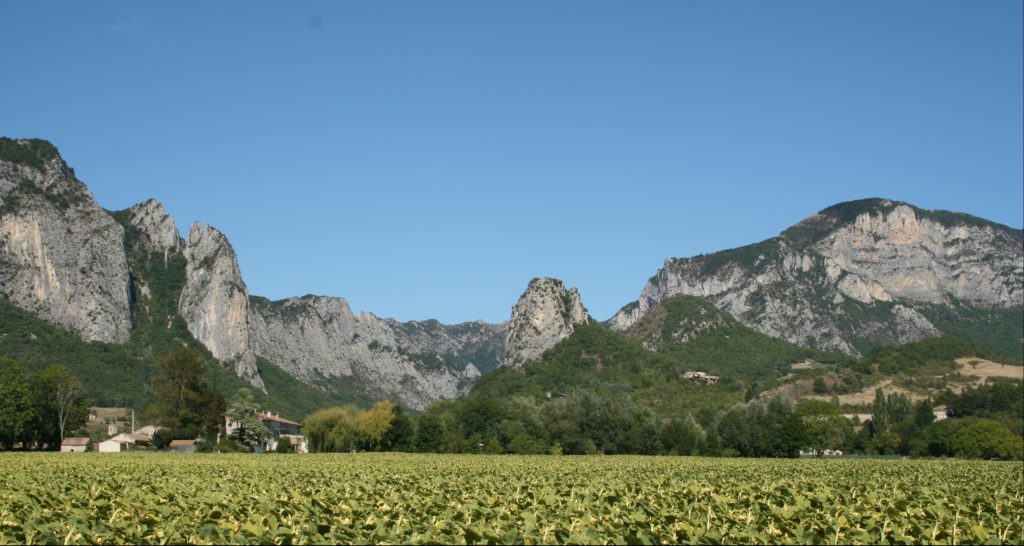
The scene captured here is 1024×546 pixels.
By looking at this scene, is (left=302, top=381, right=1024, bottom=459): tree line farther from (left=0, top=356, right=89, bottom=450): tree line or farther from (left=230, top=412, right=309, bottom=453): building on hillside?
(left=0, top=356, right=89, bottom=450): tree line

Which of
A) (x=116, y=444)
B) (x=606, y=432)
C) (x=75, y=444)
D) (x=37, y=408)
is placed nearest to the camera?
(x=37, y=408)

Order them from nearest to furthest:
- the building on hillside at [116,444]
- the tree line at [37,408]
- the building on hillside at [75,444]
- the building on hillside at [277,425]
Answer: the tree line at [37,408] < the building on hillside at [116,444] < the building on hillside at [75,444] < the building on hillside at [277,425]

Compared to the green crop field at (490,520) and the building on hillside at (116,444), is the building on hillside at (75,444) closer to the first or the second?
the building on hillside at (116,444)

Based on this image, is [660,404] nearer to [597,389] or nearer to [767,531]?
[597,389]

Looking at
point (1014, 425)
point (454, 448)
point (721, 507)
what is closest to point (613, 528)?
point (721, 507)

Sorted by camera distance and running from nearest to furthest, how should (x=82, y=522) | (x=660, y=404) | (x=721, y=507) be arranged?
1. (x=82, y=522)
2. (x=721, y=507)
3. (x=660, y=404)

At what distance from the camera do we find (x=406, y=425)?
123875mm

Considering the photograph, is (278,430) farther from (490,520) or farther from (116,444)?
(490,520)

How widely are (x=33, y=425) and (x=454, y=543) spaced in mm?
98733

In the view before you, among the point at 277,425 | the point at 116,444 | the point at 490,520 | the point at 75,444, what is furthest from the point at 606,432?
the point at 490,520

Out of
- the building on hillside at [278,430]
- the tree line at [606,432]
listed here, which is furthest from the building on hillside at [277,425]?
the tree line at [606,432]

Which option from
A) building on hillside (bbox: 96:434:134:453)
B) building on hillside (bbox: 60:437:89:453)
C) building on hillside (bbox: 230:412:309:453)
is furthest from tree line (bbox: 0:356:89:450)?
building on hillside (bbox: 230:412:309:453)

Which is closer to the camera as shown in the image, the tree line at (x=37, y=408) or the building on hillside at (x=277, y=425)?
the tree line at (x=37, y=408)

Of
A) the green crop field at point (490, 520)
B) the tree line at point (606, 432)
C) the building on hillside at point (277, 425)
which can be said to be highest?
the building on hillside at point (277, 425)
